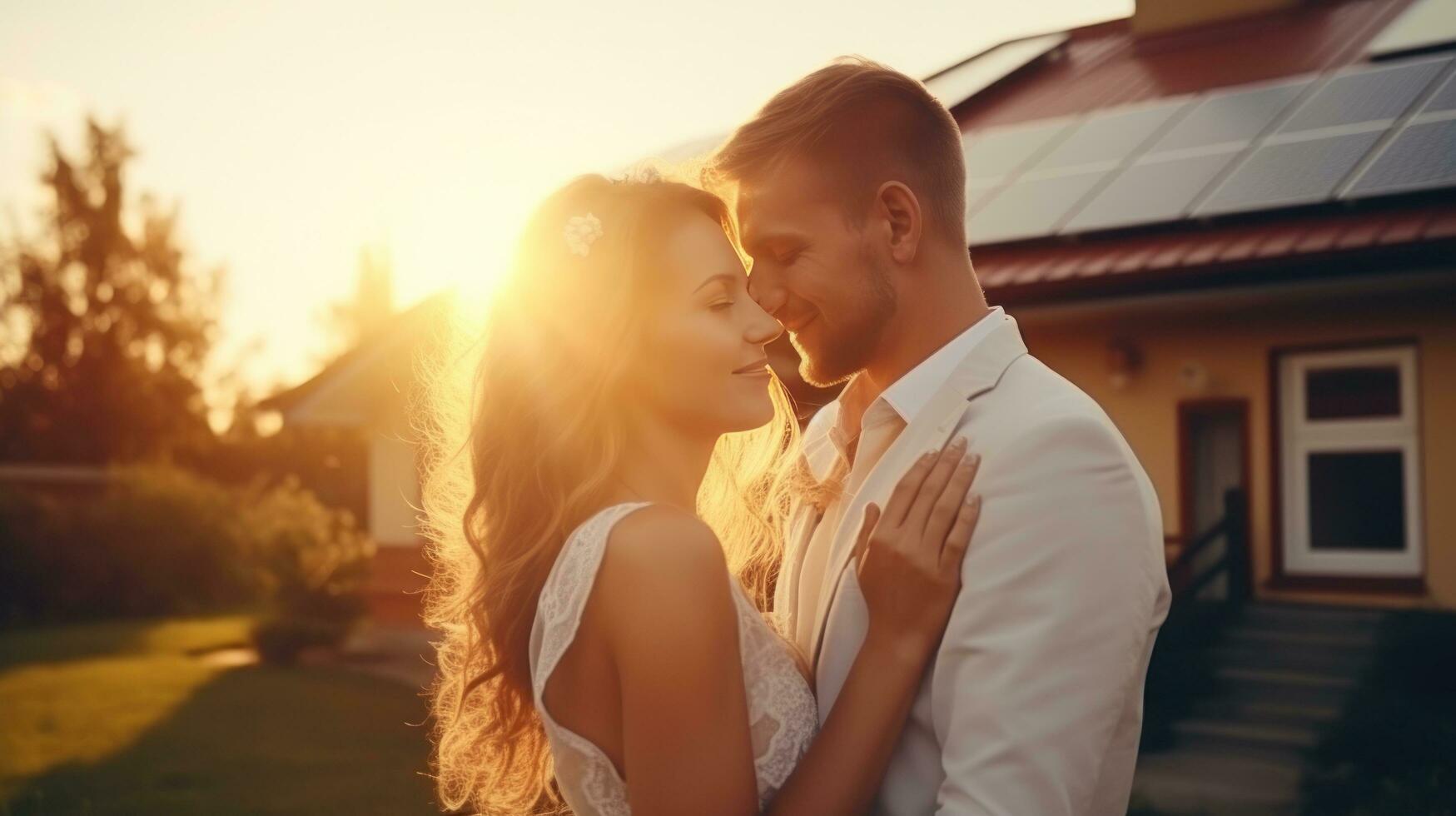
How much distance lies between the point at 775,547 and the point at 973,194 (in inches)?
327

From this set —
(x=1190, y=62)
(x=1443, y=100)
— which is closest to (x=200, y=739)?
(x=1443, y=100)

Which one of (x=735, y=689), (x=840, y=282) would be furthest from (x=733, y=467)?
(x=735, y=689)

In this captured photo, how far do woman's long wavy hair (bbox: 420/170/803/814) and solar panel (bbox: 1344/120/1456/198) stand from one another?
7251mm

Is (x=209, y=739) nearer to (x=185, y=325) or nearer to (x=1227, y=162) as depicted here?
(x=1227, y=162)

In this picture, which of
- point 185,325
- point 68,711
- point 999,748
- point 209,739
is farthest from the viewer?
point 185,325

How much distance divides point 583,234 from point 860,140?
599 mm

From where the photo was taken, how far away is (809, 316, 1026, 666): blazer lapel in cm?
246

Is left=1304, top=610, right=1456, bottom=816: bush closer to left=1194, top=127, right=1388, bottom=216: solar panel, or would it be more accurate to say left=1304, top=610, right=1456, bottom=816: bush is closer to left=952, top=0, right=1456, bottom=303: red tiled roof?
left=952, top=0, right=1456, bottom=303: red tiled roof

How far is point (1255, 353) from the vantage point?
9891 millimetres

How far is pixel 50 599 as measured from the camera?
72.2ft

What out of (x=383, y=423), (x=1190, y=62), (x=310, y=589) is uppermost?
(x=1190, y=62)

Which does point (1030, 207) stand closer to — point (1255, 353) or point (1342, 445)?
point (1255, 353)

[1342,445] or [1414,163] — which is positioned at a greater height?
[1414,163]

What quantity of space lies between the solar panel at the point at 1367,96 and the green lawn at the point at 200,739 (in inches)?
327
